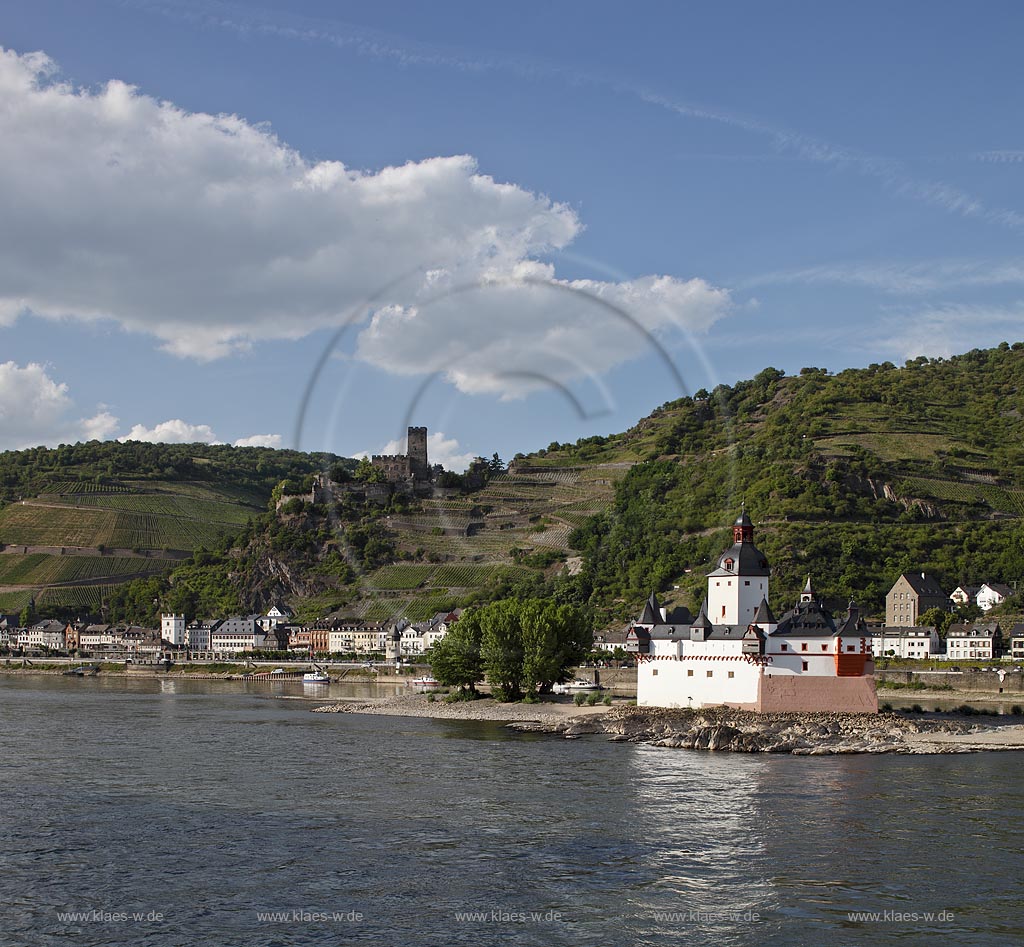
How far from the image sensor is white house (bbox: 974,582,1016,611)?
295ft

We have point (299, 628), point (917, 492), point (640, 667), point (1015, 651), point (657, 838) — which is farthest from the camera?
point (299, 628)

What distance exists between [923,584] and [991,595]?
5078 millimetres

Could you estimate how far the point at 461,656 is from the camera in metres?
65.4

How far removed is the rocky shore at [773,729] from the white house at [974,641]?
27265 mm

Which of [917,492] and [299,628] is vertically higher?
[917,492]

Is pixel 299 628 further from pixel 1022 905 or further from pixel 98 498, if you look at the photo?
pixel 1022 905

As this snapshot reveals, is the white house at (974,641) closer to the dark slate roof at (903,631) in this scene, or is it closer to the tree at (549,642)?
the dark slate roof at (903,631)

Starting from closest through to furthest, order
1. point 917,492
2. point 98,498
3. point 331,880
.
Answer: point 331,880 < point 917,492 < point 98,498

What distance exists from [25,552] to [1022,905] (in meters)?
154

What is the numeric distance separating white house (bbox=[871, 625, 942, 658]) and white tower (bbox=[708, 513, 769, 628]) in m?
32.3

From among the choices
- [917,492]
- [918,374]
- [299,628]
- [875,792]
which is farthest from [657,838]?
[918,374]

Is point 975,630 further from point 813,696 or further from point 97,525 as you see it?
point 97,525

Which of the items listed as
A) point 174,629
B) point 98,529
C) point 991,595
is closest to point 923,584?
point 991,595

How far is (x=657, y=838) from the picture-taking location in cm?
2747
